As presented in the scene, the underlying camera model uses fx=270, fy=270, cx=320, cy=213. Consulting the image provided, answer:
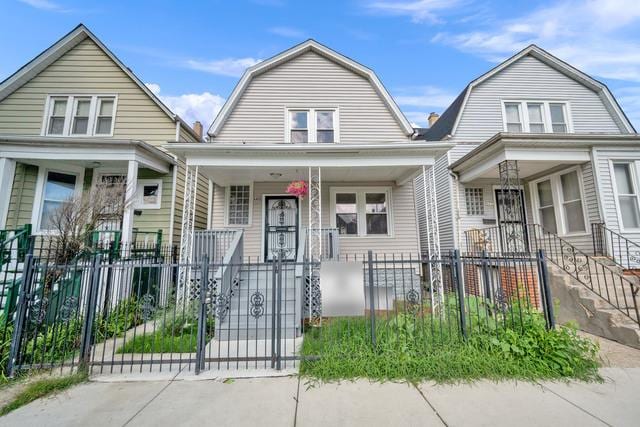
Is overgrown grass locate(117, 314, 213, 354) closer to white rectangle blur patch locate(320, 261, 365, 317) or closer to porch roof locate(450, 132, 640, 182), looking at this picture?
white rectangle blur patch locate(320, 261, 365, 317)

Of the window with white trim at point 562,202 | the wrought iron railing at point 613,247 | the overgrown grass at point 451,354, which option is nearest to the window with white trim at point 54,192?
the overgrown grass at point 451,354

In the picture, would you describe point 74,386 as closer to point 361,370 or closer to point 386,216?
point 361,370

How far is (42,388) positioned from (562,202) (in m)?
11.9

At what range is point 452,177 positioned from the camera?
933 centimetres

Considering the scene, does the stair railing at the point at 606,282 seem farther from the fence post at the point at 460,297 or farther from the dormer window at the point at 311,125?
the dormer window at the point at 311,125

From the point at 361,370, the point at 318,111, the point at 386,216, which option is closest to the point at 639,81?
the point at 386,216

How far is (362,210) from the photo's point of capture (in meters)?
8.89

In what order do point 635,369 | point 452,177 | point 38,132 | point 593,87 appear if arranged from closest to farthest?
point 635,369 < point 38,132 < point 452,177 < point 593,87

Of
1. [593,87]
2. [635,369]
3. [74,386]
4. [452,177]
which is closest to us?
[74,386]

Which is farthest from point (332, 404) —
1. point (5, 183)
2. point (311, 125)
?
point (5, 183)

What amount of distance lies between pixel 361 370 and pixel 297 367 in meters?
0.88

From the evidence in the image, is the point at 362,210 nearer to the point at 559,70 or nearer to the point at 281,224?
the point at 281,224

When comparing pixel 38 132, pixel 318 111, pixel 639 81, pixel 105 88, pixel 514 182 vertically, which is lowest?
pixel 514 182

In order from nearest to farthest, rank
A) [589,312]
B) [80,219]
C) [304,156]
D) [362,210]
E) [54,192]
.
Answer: [589,312] → [80,219] → [304,156] → [54,192] → [362,210]
